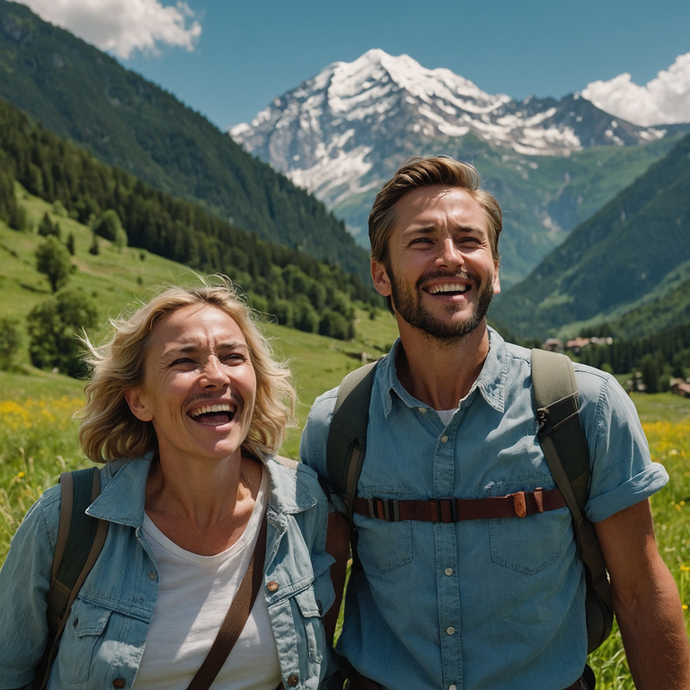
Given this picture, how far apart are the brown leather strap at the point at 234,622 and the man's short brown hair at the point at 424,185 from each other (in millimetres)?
1923

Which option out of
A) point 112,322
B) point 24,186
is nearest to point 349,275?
point 24,186

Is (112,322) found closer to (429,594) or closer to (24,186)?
(429,594)

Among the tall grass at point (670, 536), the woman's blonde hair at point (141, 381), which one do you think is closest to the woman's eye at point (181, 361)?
the woman's blonde hair at point (141, 381)

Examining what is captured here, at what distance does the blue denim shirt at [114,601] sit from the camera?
307 cm

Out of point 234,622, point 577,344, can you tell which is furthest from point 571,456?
point 577,344

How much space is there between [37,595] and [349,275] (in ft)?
453

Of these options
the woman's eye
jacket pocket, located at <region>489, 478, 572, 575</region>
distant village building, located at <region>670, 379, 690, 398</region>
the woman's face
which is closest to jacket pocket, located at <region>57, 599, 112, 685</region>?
the woman's face

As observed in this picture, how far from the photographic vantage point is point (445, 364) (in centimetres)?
364

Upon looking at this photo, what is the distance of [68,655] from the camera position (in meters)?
3.07

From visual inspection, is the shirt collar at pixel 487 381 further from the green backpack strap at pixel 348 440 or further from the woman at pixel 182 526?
the woman at pixel 182 526

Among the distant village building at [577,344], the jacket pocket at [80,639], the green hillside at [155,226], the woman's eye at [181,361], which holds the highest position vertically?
the distant village building at [577,344]

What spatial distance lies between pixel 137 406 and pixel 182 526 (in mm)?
727

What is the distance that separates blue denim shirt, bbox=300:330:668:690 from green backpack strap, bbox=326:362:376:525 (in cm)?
11

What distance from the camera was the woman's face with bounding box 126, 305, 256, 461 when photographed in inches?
134
